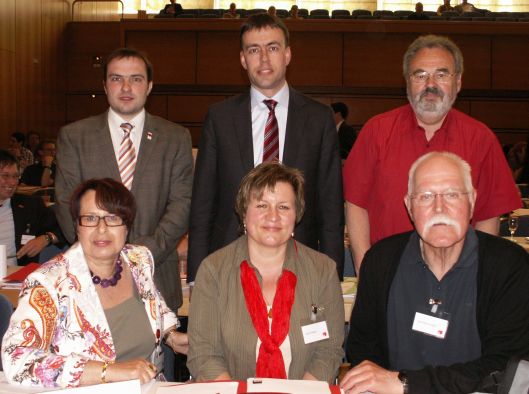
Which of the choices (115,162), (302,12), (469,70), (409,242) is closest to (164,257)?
(115,162)

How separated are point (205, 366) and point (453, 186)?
3.50 ft

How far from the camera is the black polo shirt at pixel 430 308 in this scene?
2307 millimetres

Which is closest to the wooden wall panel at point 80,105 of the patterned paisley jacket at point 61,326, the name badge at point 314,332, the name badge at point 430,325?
the patterned paisley jacket at point 61,326

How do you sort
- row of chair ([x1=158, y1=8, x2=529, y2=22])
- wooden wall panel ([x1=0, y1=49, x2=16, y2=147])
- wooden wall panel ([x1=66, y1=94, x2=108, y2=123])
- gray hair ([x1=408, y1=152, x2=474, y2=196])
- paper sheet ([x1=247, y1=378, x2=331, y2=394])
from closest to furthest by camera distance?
paper sheet ([x1=247, y1=378, x2=331, y2=394]) → gray hair ([x1=408, y1=152, x2=474, y2=196]) → row of chair ([x1=158, y1=8, x2=529, y2=22]) → wooden wall panel ([x1=0, y1=49, x2=16, y2=147]) → wooden wall panel ([x1=66, y1=94, x2=108, y2=123])

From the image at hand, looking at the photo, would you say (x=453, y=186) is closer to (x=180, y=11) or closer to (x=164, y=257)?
(x=164, y=257)

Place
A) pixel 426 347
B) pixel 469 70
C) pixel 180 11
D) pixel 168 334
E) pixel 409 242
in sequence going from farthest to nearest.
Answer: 1. pixel 180 11
2. pixel 469 70
3. pixel 168 334
4. pixel 409 242
5. pixel 426 347

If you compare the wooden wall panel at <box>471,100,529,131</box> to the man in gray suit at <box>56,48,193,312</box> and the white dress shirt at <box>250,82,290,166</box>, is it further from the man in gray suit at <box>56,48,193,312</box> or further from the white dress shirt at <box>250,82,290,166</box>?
the man in gray suit at <box>56,48,193,312</box>

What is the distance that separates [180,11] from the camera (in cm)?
1316

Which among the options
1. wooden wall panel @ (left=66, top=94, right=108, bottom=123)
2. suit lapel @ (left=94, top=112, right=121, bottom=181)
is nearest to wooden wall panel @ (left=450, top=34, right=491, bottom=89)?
wooden wall panel @ (left=66, top=94, right=108, bottom=123)

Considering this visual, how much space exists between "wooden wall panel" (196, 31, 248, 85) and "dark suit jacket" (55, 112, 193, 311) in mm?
9019

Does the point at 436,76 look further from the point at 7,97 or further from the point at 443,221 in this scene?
the point at 7,97

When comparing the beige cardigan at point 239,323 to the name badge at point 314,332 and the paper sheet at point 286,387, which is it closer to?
the name badge at point 314,332

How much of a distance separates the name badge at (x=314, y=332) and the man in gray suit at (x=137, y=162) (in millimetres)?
961

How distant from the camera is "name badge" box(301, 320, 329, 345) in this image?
8.13 ft
